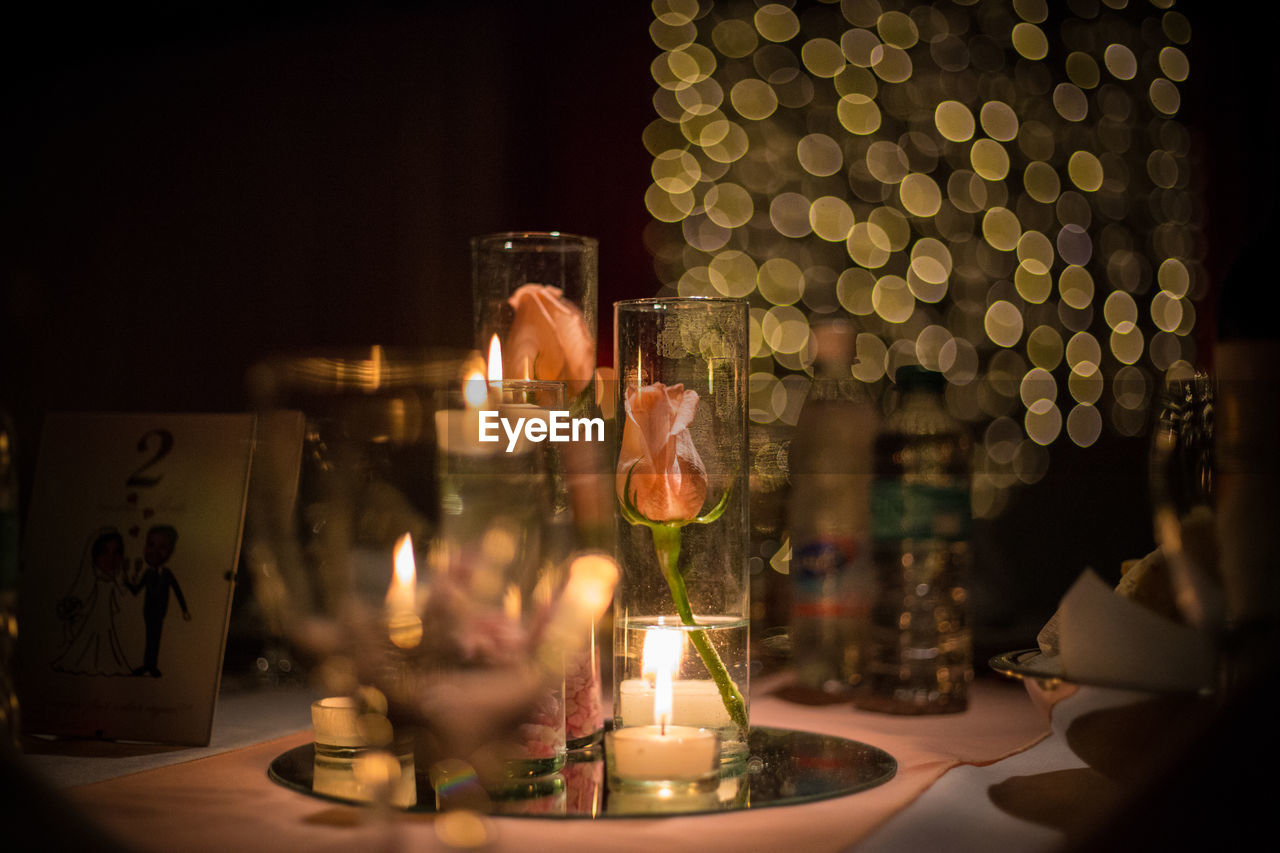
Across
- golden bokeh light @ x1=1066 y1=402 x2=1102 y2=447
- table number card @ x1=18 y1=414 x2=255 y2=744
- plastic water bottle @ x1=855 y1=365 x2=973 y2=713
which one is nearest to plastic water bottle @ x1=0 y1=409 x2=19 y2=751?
table number card @ x1=18 y1=414 x2=255 y2=744

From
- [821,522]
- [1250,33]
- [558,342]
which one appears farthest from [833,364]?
[1250,33]

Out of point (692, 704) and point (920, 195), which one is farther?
point (920, 195)

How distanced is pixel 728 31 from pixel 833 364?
1285 millimetres

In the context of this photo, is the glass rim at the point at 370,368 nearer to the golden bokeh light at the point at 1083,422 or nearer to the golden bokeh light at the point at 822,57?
the golden bokeh light at the point at 1083,422

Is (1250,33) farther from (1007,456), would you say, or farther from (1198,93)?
(1007,456)

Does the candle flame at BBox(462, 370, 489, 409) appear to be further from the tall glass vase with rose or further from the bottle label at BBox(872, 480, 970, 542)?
the bottle label at BBox(872, 480, 970, 542)

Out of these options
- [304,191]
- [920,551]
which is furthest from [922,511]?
[304,191]

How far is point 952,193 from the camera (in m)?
2.01

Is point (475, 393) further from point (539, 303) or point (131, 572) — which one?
point (131, 572)

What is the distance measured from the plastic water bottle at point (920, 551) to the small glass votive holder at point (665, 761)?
0.39m

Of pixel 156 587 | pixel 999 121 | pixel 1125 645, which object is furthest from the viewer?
pixel 999 121

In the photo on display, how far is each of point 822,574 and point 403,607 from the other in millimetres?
579

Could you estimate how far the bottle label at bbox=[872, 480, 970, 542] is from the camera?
0.98 m

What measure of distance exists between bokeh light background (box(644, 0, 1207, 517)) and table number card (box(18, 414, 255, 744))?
3.72 feet
